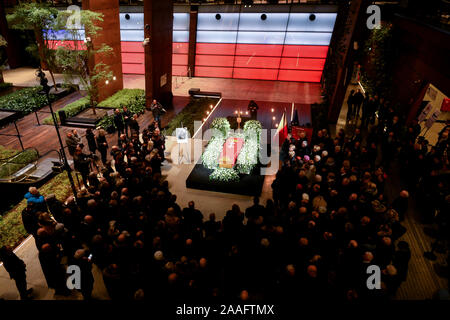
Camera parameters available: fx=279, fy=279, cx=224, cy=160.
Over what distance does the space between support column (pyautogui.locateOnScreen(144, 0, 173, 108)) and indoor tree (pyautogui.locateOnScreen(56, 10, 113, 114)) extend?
2.21m

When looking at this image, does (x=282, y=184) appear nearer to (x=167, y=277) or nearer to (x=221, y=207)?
(x=221, y=207)

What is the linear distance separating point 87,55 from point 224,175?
1074 centimetres

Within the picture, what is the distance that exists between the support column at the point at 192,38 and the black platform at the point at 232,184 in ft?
52.0

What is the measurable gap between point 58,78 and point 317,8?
68.0 feet

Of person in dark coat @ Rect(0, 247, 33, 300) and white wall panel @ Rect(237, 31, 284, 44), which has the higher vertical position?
white wall panel @ Rect(237, 31, 284, 44)

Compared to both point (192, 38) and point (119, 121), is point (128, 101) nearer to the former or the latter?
point (119, 121)

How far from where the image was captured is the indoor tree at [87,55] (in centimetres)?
1429

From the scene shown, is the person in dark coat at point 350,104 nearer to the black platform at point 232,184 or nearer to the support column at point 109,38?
the black platform at point 232,184

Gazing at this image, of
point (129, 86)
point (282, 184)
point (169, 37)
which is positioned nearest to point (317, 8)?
point (169, 37)

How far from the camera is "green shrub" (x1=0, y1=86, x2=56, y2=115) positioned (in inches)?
624

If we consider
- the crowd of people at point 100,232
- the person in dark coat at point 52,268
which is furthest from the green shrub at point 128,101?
the person in dark coat at point 52,268

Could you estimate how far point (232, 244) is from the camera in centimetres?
631

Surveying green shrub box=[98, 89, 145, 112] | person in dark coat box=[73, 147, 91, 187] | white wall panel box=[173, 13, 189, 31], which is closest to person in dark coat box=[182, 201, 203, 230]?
person in dark coat box=[73, 147, 91, 187]

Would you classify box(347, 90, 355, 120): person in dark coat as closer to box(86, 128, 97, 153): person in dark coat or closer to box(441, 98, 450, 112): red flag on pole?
box(441, 98, 450, 112): red flag on pole
